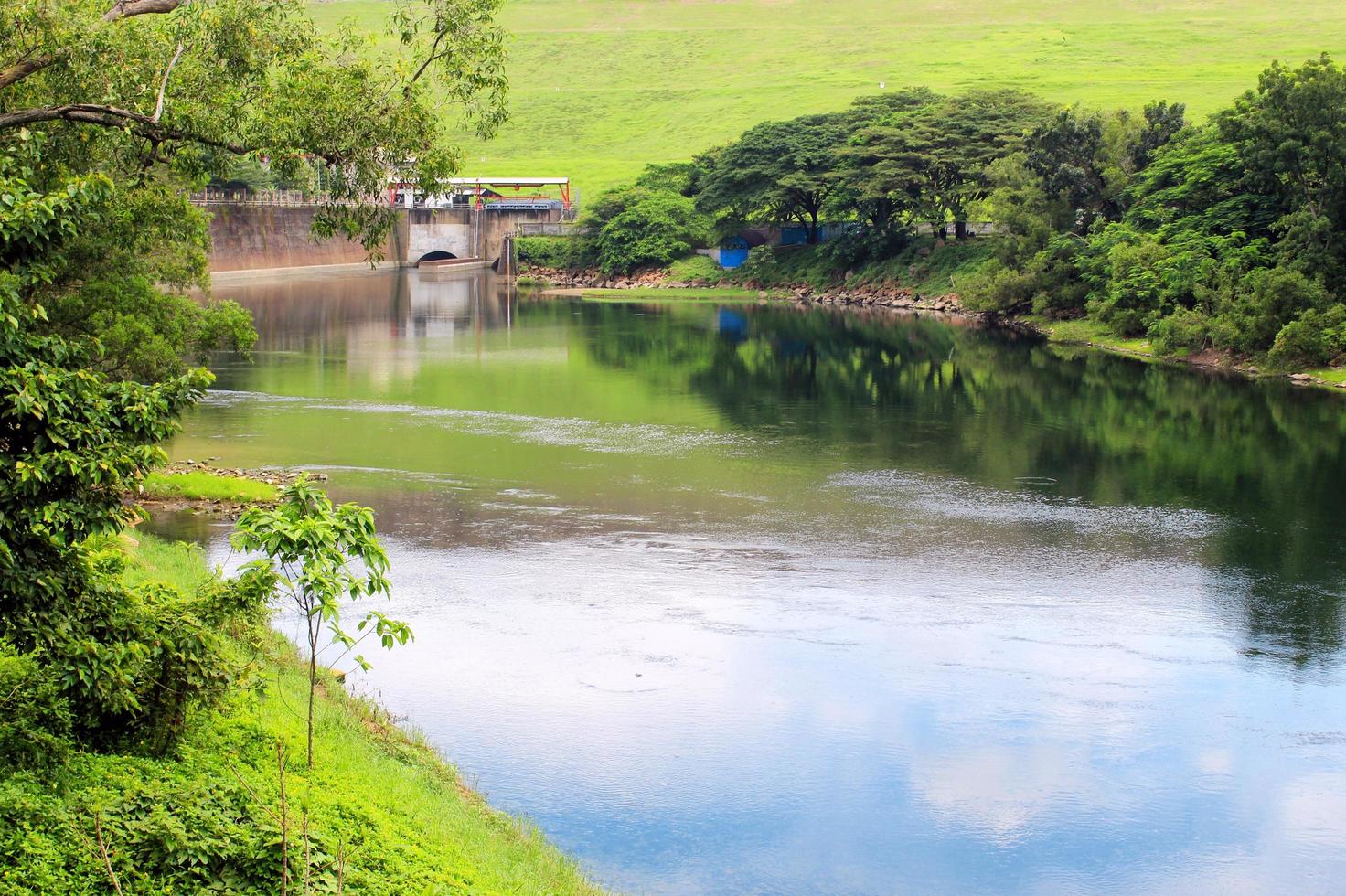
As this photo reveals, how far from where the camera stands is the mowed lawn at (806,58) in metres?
126

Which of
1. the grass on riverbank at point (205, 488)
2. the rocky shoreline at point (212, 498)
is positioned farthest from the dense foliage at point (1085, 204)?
the grass on riverbank at point (205, 488)

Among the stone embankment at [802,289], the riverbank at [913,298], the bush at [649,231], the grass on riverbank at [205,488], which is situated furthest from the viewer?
the bush at [649,231]

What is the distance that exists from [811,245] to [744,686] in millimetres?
72601

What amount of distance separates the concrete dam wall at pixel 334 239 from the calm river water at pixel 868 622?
1965 inches

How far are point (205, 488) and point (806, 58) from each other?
434 ft

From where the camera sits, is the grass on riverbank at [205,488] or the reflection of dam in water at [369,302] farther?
the reflection of dam in water at [369,302]

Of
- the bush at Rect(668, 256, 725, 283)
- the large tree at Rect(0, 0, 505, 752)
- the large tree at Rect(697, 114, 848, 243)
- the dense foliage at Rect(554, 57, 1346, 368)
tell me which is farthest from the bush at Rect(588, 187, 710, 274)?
the large tree at Rect(0, 0, 505, 752)

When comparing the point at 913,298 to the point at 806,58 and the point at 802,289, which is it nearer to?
the point at 802,289

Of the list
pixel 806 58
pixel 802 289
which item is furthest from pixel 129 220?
pixel 806 58

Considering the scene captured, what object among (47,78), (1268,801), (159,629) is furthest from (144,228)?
(1268,801)

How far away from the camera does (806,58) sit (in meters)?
150

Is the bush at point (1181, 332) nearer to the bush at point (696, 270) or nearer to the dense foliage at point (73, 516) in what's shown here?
the bush at point (696, 270)

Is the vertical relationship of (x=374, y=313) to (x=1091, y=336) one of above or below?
Answer: below

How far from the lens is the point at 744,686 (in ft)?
57.1
